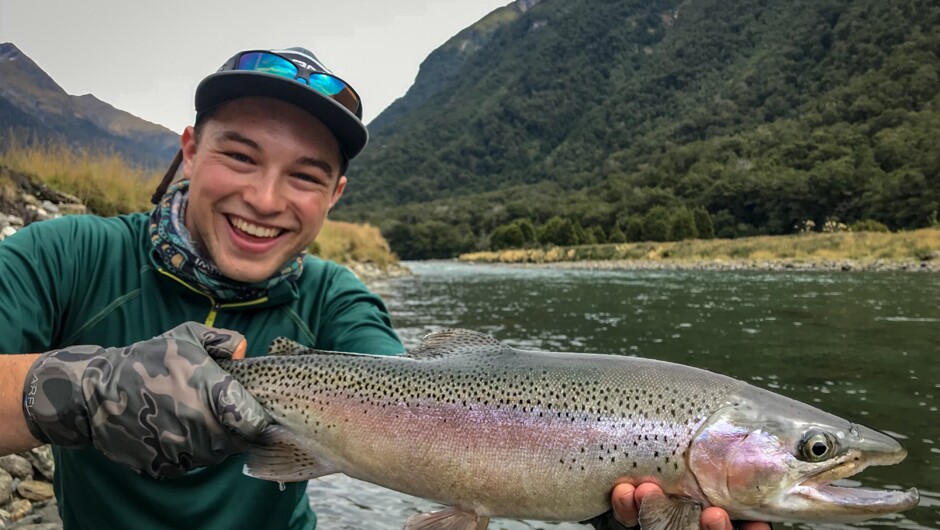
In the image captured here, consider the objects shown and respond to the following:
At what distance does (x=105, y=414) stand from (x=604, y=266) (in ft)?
167

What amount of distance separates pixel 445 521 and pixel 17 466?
4.19 meters

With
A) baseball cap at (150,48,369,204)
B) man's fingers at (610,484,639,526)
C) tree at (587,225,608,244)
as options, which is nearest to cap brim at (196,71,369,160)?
baseball cap at (150,48,369,204)

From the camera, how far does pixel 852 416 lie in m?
7.02

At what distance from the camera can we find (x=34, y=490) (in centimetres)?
445

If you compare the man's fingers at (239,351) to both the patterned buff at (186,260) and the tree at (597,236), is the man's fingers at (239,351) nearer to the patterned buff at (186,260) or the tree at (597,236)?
the patterned buff at (186,260)

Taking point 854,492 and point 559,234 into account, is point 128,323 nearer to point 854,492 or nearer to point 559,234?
point 854,492

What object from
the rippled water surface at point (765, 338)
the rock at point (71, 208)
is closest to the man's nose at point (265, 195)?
the rippled water surface at point (765, 338)

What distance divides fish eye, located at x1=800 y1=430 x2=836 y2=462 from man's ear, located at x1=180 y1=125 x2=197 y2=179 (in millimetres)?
2465

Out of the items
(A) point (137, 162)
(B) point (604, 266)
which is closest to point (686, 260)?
(B) point (604, 266)

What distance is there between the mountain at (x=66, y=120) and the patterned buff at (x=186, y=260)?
397 inches

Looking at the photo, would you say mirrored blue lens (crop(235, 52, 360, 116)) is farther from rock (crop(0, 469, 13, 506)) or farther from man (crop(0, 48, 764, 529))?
rock (crop(0, 469, 13, 506))

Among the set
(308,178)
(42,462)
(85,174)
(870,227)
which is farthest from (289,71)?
(870,227)

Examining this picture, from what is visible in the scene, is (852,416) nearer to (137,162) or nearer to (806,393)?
(806,393)

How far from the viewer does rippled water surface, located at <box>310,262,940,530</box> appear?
5.47 metres
